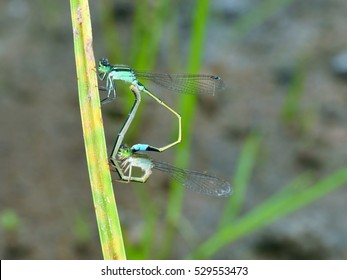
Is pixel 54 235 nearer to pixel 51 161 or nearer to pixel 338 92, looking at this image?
pixel 51 161

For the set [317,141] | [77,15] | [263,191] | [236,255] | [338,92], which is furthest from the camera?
[338,92]

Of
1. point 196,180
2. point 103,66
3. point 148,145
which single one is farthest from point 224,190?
point 103,66

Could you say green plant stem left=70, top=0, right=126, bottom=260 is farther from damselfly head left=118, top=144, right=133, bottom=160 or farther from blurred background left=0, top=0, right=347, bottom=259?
blurred background left=0, top=0, right=347, bottom=259

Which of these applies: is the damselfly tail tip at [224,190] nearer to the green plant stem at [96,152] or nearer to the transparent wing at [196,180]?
the transparent wing at [196,180]

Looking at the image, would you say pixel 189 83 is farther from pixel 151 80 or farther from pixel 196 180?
pixel 196 180

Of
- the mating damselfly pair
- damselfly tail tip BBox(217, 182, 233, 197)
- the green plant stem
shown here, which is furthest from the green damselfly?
the green plant stem

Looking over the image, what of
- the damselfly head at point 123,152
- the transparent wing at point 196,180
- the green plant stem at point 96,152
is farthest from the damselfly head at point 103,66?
the green plant stem at point 96,152
